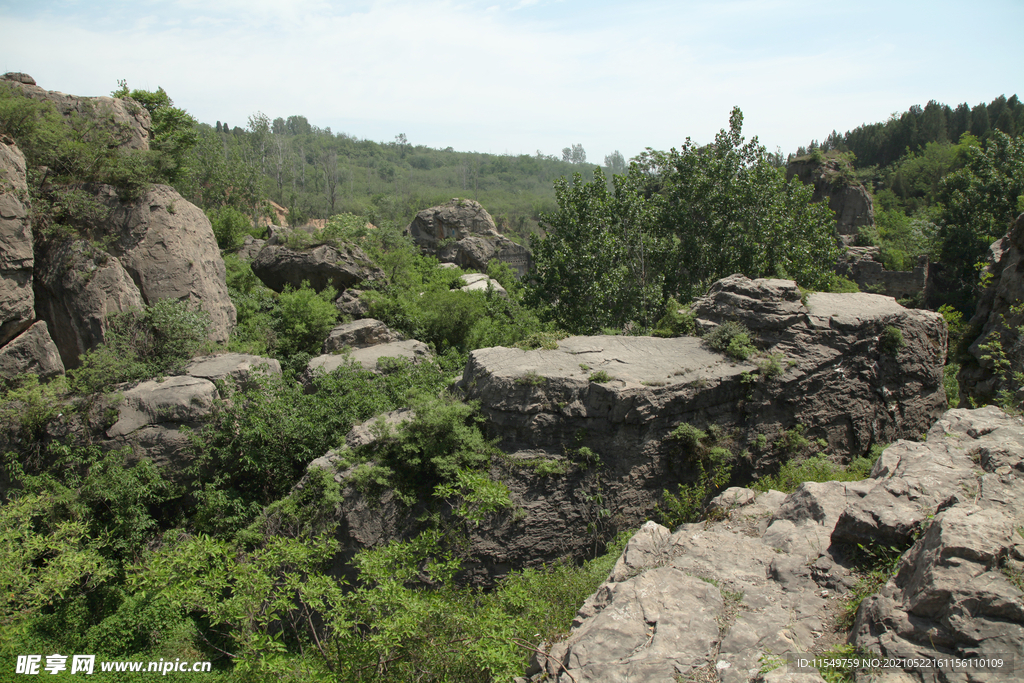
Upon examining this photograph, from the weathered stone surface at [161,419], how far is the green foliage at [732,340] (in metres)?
11.1

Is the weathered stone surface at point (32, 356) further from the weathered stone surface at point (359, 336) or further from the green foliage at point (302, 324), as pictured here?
the weathered stone surface at point (359, 336)

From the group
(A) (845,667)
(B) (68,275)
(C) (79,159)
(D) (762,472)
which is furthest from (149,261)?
(A) (845,667)

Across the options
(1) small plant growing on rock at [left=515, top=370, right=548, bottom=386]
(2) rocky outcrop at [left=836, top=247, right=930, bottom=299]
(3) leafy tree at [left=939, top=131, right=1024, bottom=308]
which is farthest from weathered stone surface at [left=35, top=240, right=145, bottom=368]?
(3) leafy tree at [left=939, top=131, right=1024, bottom=308]

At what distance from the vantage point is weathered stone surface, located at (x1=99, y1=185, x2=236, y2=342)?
48.9ft

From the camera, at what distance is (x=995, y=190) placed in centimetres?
3044

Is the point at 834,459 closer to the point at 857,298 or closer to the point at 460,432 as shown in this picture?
the point at 857,298

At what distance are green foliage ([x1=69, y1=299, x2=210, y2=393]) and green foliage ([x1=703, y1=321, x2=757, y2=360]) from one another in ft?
41.0

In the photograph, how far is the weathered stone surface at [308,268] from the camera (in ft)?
67.6

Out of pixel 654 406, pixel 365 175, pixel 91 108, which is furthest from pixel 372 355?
pixel 365 175

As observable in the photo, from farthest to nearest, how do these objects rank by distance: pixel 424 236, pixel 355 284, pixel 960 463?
pixel 424 236 → pixel 355 284 → pixel 960 463

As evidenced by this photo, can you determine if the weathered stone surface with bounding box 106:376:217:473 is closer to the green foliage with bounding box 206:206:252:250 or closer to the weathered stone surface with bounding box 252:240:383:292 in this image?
the weathered stone surface with bounding box 252:240:383:292

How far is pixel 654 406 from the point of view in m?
9.66

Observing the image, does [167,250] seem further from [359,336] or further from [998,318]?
[998,318]

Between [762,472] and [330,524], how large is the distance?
26.3 ft
